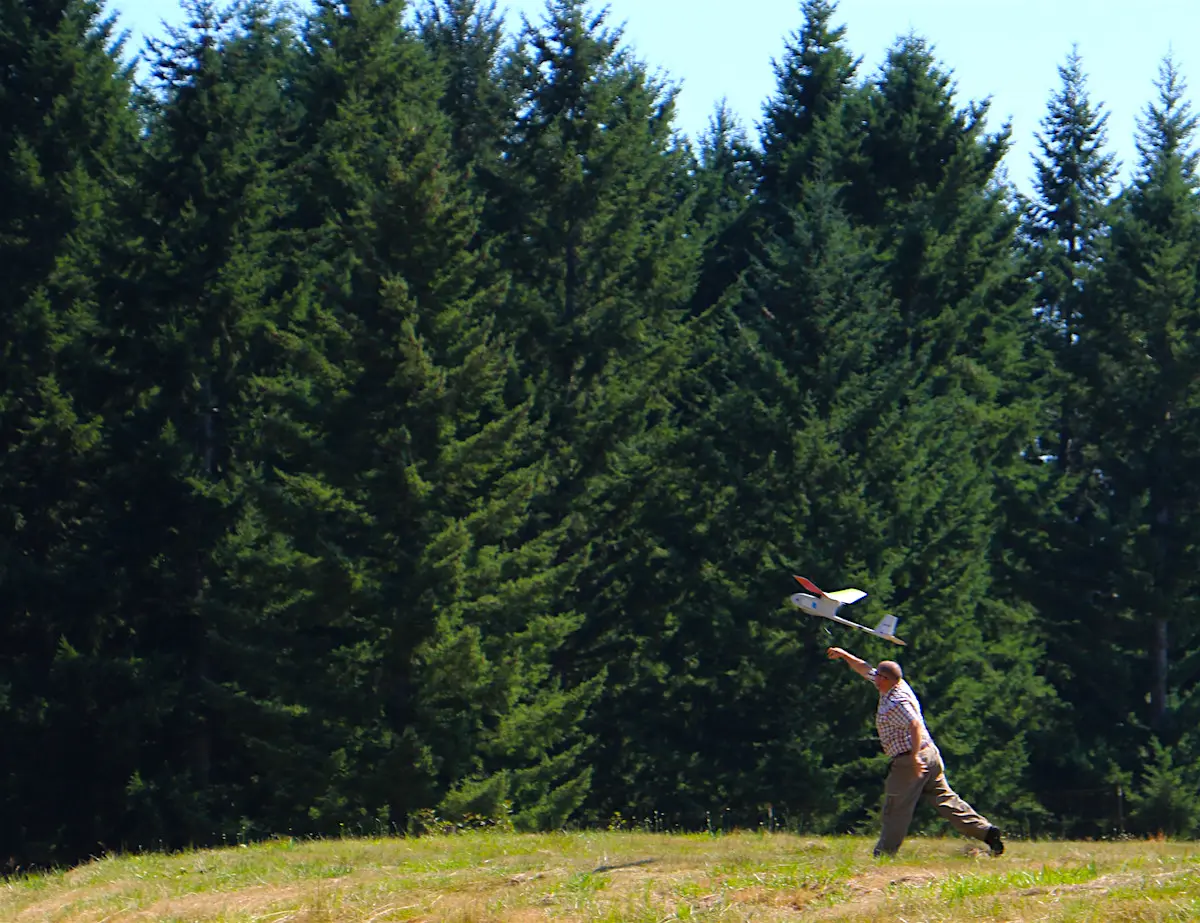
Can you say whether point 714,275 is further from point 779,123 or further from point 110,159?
point 110,159

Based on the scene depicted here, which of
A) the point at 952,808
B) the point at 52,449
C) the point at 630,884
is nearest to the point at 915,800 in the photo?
the point at 952,808

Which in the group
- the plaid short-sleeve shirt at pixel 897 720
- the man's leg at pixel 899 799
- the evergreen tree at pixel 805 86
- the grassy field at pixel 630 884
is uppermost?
the evergreen tree at pixel 805 86

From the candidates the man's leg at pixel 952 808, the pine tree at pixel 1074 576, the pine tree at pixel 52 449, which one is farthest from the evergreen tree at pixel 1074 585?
the man's leg at pixel 952 808

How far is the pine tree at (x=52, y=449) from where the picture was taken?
3200 centimetres

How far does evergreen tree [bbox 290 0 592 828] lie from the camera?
92.6ft

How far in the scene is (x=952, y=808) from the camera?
1369 cm

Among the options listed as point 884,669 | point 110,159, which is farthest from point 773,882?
point 110,159

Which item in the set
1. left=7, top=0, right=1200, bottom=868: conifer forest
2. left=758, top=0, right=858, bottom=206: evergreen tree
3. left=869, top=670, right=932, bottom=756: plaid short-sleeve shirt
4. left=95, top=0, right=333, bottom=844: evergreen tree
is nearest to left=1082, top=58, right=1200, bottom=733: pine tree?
left=7, top=0, right=1200, bottom=868: conifer forest

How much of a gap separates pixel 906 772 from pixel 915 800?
244mm

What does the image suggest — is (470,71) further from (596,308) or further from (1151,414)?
(1151,414)

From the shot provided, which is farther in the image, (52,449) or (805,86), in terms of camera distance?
(805,86)

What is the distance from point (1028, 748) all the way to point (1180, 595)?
17.2 ft

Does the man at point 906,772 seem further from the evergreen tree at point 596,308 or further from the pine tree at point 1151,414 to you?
the pine tree at point 1151,414

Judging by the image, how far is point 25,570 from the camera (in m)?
31.9
